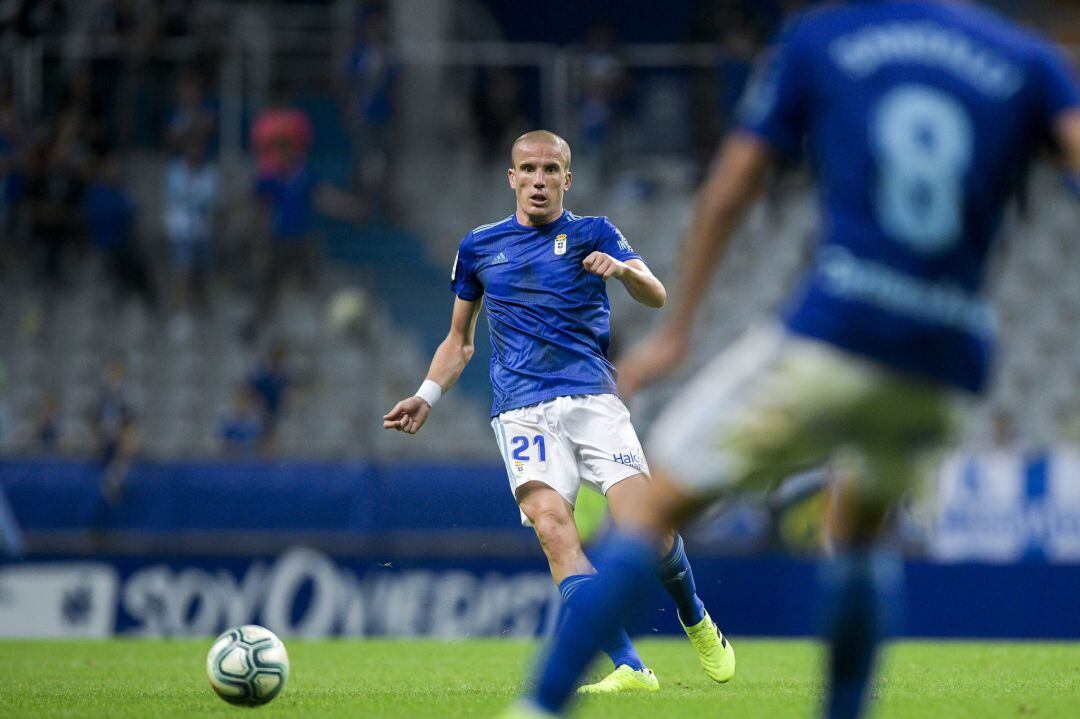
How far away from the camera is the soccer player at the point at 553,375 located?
6.93m

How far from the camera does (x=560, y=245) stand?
7.25 m

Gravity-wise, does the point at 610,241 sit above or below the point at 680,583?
above

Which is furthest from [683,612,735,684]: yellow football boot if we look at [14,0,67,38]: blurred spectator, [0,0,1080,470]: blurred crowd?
[14,0,67,38]: blurred spectator

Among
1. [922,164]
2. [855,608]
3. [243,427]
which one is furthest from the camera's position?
[243,427]

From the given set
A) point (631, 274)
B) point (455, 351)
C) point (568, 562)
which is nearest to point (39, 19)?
point (455, 351)

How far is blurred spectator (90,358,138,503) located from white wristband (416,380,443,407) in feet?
26.0

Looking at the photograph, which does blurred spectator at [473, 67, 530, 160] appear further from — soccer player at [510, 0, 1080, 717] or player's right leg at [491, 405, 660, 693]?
soccer player at [510, 0, 1080, 717]

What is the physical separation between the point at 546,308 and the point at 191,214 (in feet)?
37.1

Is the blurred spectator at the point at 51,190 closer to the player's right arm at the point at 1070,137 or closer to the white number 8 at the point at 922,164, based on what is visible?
the white number 8 at the point at 922,164

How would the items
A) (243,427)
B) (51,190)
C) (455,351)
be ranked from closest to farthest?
1. (455,351)
2. (243,427)
3. (51,190)

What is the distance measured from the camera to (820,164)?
3881 millimetres

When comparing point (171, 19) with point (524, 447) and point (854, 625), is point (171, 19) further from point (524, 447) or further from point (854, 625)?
point (854, 625)

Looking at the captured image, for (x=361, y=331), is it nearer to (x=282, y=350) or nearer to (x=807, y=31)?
(x=282, y=350)

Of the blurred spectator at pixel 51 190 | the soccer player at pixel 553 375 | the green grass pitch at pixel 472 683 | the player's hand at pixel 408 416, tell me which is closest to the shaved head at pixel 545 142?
the soccer player at pixel 553 375
